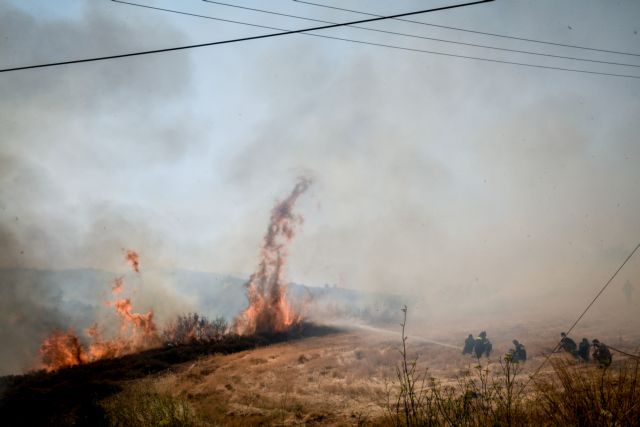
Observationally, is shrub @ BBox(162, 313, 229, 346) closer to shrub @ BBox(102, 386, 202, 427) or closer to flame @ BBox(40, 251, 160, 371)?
flame @ BBox(40, 251, 160, 371)

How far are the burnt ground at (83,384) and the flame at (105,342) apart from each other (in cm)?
197

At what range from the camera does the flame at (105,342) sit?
26.0m

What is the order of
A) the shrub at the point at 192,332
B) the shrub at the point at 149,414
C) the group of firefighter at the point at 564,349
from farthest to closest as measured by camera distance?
1. the shrub at the point at 192,332
2. the group of firefighter at the point at 564,349
3. the shrub at the point at 149,414

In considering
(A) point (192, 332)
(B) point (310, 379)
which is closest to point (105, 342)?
(A) point (192, 332)

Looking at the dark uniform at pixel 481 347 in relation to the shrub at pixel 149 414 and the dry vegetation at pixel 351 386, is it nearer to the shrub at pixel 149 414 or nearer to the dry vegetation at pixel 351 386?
the dry vegetation at pixel 351 386

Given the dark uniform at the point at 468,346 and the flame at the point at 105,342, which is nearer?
the dark uniform at the point at 468,346

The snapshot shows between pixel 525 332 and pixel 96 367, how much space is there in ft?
106

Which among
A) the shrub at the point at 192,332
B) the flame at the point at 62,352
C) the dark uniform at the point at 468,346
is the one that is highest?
the dark uniform at the point at 468,346

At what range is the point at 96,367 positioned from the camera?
73.6ft

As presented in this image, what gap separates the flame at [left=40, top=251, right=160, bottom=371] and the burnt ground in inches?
77.5

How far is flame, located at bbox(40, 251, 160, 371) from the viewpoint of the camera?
26047mm

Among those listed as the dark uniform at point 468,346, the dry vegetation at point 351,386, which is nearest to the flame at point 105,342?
the dry vegetation at point 351,386

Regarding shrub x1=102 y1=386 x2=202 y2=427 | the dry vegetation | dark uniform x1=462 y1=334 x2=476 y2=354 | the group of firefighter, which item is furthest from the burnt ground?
the group of firefighter

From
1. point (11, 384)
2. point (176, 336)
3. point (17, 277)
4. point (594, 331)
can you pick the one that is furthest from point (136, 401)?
point (17, 277)
